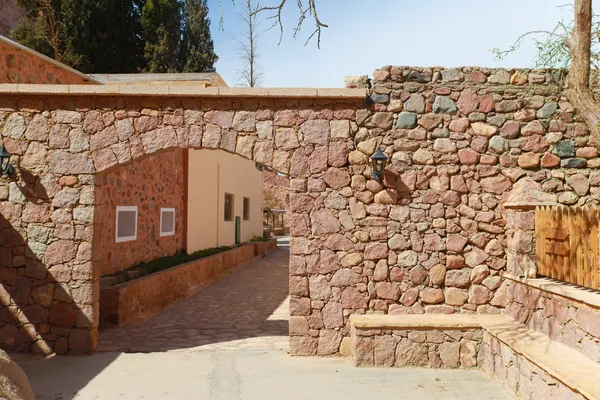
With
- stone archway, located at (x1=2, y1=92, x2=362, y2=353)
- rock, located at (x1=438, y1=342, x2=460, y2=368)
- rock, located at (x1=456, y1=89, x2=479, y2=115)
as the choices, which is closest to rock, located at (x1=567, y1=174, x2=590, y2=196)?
rock, located at (x1=456, y1=89, x2=479, y2=115)

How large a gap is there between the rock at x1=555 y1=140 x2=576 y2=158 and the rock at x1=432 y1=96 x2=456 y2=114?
140 centimetres

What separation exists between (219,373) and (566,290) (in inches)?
147

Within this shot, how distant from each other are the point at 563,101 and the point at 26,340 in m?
7.46

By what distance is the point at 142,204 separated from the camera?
31.7 feet

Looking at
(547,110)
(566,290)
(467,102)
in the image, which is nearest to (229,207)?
(467,102)

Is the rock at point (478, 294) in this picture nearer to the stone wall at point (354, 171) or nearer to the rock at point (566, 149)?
the stone wall at point (354, 171)

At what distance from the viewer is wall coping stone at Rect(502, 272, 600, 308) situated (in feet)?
13.9

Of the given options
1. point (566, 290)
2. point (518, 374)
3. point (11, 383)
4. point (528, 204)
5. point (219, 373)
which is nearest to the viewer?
point (11, 383)

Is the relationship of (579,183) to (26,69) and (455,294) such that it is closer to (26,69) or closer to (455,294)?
(455,294)

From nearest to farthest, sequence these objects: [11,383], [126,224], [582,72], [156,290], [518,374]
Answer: [11,383] < [518,374] < [582,72] < [156,290] < [126,224]

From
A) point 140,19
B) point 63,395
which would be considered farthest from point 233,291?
point 140,19

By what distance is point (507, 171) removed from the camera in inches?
241

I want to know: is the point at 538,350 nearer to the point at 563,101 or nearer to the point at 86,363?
the point at 563,101

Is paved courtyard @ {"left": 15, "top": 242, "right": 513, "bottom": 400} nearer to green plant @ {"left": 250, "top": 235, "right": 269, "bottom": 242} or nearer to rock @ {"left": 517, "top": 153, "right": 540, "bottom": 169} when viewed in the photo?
rock @ {"left": 517, "top": 153, "right": 540, "bottom": 169}
